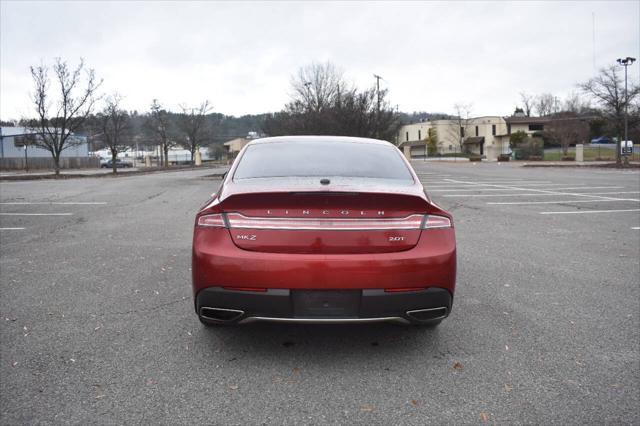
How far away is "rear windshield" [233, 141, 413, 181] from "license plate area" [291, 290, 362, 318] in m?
0.90

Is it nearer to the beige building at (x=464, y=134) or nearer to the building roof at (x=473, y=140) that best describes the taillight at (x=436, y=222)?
the beige building at (x=464, y=134)

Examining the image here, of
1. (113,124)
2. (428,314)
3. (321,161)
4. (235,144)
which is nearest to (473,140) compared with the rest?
(235,144)

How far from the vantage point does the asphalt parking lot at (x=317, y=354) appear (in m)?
2.66

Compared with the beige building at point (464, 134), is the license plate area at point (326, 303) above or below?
below

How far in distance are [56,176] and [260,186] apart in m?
31.5

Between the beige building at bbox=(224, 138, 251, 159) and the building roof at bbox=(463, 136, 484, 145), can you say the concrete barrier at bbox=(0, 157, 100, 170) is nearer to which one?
the beige building at bbox=(224, 138, 251, 159)

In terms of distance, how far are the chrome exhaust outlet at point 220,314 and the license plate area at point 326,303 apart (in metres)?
0.38

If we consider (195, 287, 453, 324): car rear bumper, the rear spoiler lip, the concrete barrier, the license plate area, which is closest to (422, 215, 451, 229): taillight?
the rear spoiler lip

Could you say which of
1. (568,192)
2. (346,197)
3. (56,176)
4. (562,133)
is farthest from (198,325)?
(562,133)

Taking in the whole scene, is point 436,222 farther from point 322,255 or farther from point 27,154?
point 27,154

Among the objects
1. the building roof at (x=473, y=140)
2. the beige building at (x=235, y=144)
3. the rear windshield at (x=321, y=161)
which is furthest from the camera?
the beige building at (x=235, y=144)

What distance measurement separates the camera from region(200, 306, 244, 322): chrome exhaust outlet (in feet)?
10.0

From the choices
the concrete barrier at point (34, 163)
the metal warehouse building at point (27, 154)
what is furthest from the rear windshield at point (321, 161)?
the metal warehouse building at point (27, 154)

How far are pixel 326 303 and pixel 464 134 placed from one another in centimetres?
9951
